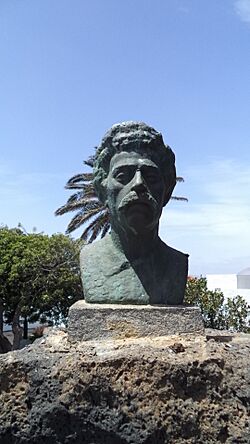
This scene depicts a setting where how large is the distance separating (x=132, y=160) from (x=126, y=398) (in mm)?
1751

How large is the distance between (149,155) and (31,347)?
1716 mm

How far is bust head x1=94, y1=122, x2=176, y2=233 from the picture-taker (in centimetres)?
399

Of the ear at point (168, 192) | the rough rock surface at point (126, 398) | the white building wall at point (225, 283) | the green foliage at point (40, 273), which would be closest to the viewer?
the rough rock surface at point (126, 398)

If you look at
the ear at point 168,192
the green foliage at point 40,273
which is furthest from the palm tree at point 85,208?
the ear at point 168,192

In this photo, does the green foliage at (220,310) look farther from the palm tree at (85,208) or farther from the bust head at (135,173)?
the bust head at (135,173)

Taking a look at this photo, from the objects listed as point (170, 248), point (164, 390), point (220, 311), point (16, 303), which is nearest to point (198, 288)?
point (220, 311)

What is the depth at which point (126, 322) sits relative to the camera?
388 centimetres

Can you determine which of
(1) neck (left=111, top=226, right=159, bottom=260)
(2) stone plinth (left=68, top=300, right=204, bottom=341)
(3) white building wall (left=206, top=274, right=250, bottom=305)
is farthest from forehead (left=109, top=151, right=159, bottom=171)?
(3) white building wall (left=206, top=274, right=250, bottom=305)

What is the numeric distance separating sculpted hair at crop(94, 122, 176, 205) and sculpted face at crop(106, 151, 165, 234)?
74 mm

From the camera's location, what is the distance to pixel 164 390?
3.39m

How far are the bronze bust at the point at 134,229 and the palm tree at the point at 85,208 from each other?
34.9 ft

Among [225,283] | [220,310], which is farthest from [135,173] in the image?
[225,283]

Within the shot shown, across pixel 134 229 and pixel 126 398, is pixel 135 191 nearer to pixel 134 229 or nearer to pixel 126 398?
pixel 134 229

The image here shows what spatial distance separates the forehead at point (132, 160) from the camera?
4.05 metres
